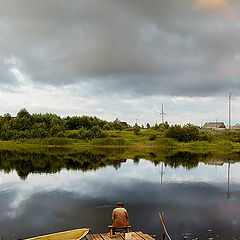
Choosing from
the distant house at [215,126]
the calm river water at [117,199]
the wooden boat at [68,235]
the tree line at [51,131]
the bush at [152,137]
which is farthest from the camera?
the distant house at [215,126]

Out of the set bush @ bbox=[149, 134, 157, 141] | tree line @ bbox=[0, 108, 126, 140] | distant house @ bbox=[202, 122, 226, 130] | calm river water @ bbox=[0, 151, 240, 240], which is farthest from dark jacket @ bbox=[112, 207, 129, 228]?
distant house @ bbox=[202, 122, 226, 130]

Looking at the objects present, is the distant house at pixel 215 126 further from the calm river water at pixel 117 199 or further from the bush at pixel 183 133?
the calm river water at pixel 117 199

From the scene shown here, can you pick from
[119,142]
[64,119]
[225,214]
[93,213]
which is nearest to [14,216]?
[93,213]

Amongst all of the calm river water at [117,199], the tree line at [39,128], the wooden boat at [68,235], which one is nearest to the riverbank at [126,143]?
the tree line at [39,128]

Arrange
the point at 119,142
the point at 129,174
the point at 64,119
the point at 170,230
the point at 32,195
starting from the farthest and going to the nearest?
the point at 64,119
the point at 119,142
the point at 129,174
the point at 32,195
the point at 170,230

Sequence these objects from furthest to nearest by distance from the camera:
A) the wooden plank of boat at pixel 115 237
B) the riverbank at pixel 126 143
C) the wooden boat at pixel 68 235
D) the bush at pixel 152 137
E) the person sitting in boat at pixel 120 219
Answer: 1. the bush at pixel 152 137
2. the riverbank at pixel 126 143
3. the person sitting in boat at pixel 120 219
4. the wooden plank of boat at pixel 115 237
5. the wooden boat at pixel 68 235

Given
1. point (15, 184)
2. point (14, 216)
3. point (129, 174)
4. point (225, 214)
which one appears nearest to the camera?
point (14, 216)

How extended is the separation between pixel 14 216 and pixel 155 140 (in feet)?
216

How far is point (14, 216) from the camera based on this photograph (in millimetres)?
16641

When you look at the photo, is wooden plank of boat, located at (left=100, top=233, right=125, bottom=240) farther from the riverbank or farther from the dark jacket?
the riverbank

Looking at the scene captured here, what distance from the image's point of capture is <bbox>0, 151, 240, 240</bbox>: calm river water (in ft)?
48.8

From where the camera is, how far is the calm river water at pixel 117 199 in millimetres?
14875

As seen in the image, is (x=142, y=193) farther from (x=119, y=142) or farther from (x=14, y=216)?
(x=119, y=142)

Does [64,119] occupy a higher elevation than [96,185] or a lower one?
higher
